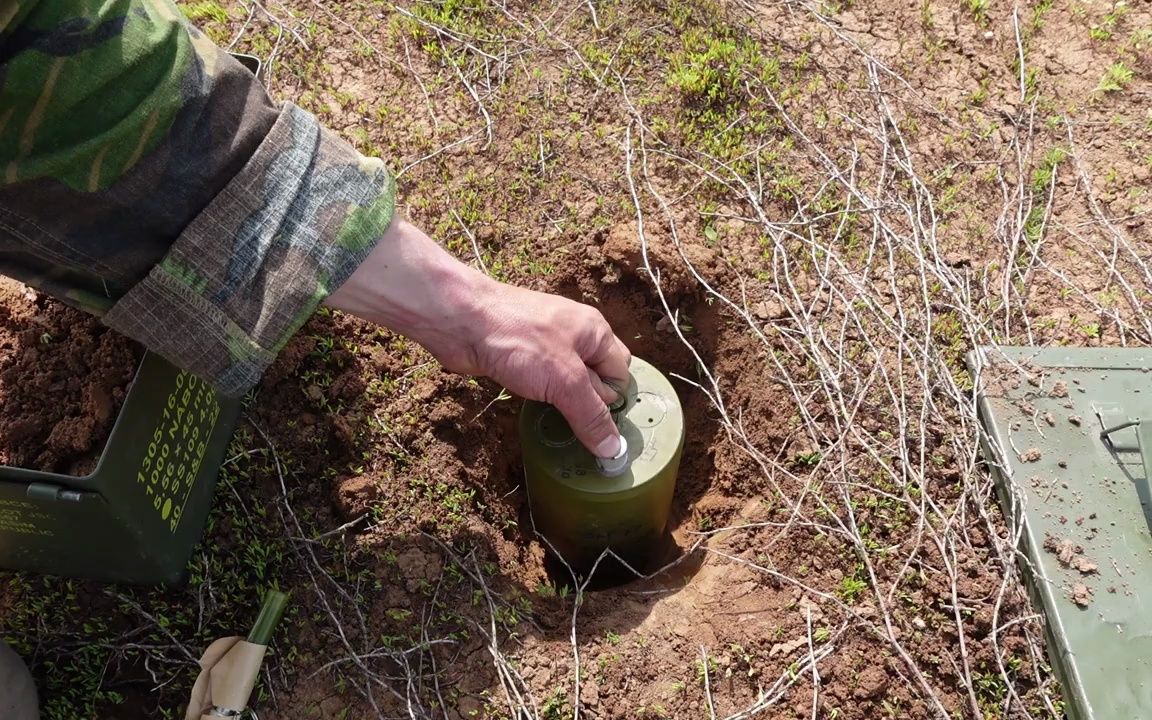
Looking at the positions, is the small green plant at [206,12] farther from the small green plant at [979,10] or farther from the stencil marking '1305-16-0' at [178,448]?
the small green plant at [979,10]

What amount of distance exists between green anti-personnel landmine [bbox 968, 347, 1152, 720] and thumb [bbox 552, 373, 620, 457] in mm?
1024

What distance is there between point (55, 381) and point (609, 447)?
128cm

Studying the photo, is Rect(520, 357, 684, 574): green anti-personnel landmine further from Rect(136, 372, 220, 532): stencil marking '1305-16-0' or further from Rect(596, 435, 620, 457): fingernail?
Rect(136, 372, 220, 532): stencil marking '1305-16-0'

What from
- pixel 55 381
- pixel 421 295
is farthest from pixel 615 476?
pixel 55 381

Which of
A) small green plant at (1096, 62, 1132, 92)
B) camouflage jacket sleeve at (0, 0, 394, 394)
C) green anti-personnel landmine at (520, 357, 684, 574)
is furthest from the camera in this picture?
small green plant at (1096, 62, 1132, 92)

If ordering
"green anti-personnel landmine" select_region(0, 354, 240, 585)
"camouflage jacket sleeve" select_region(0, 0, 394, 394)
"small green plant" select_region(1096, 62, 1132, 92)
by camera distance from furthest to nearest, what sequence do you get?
"small green plant" select_region(1096, 62, 1132, 92) → "green anti-personnel landmine" select_region(0, 354, 240, 585) → "camouflage jacket sleeve" select_region(0, 0, 394, 394)

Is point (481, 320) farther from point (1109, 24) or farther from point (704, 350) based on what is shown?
point (1109, 24)

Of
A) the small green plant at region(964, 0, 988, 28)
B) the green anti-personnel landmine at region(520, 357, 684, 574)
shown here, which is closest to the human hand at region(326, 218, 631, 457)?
the green anti-personnel landmine at region(520, 357, 684, 574)

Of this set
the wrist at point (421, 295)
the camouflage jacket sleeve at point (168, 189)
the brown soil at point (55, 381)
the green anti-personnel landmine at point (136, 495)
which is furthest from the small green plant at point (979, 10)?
the brown soil at point (55, 381)

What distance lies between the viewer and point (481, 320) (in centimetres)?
190

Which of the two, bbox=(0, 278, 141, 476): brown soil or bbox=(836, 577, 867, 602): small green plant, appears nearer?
bbox=(0, 278, 141, 476): brown soil

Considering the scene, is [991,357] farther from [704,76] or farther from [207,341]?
[207,341]

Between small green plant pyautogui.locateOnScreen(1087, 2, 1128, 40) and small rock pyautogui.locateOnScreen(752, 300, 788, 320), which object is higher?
small green plant pyautogui.locateOnScreen(1087, 2, 1128, 40)

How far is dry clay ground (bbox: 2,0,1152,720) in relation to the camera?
2080 mm
